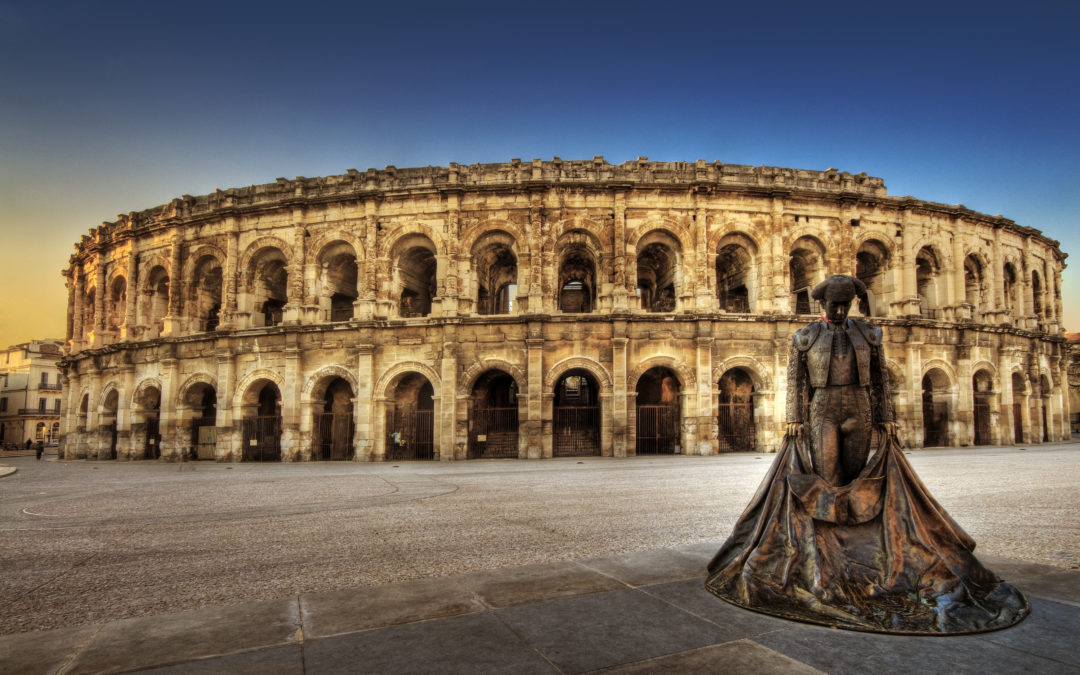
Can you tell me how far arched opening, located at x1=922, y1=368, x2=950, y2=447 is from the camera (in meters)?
21.7

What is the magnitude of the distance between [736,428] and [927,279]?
10.6m

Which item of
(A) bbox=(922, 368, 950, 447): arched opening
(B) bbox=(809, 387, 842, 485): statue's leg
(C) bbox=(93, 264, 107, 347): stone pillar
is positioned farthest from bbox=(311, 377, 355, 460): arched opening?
(A) bbox=(922, 368, 950, 447): arched opening

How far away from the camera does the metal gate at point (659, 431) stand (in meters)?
20.2

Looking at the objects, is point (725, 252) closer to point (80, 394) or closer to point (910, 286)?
point (910, 286)

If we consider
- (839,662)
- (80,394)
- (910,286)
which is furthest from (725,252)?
(80,394)

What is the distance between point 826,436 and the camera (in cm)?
408

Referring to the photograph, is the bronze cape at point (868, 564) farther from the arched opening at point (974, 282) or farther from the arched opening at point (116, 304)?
the arched opening at point (116, 304)

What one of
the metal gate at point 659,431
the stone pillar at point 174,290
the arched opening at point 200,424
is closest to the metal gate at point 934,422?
the metal gate at point 659,431

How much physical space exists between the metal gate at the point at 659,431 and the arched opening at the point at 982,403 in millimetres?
12676

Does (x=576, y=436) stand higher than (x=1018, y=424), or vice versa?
(x=1018, y=424)

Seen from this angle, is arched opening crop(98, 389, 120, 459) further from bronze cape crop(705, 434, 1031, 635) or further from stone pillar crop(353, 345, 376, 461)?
bronze cape crop(705, 434, 1031, 635)

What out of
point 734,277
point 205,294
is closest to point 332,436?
point 205,294

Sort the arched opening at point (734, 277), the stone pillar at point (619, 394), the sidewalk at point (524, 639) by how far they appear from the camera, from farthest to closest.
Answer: the arched opening at point (734, 277)
the stone pillar at point (619, 394)
the sidewalk at point (524, 639)

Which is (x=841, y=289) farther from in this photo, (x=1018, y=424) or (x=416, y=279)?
(x=1018, y=424)
